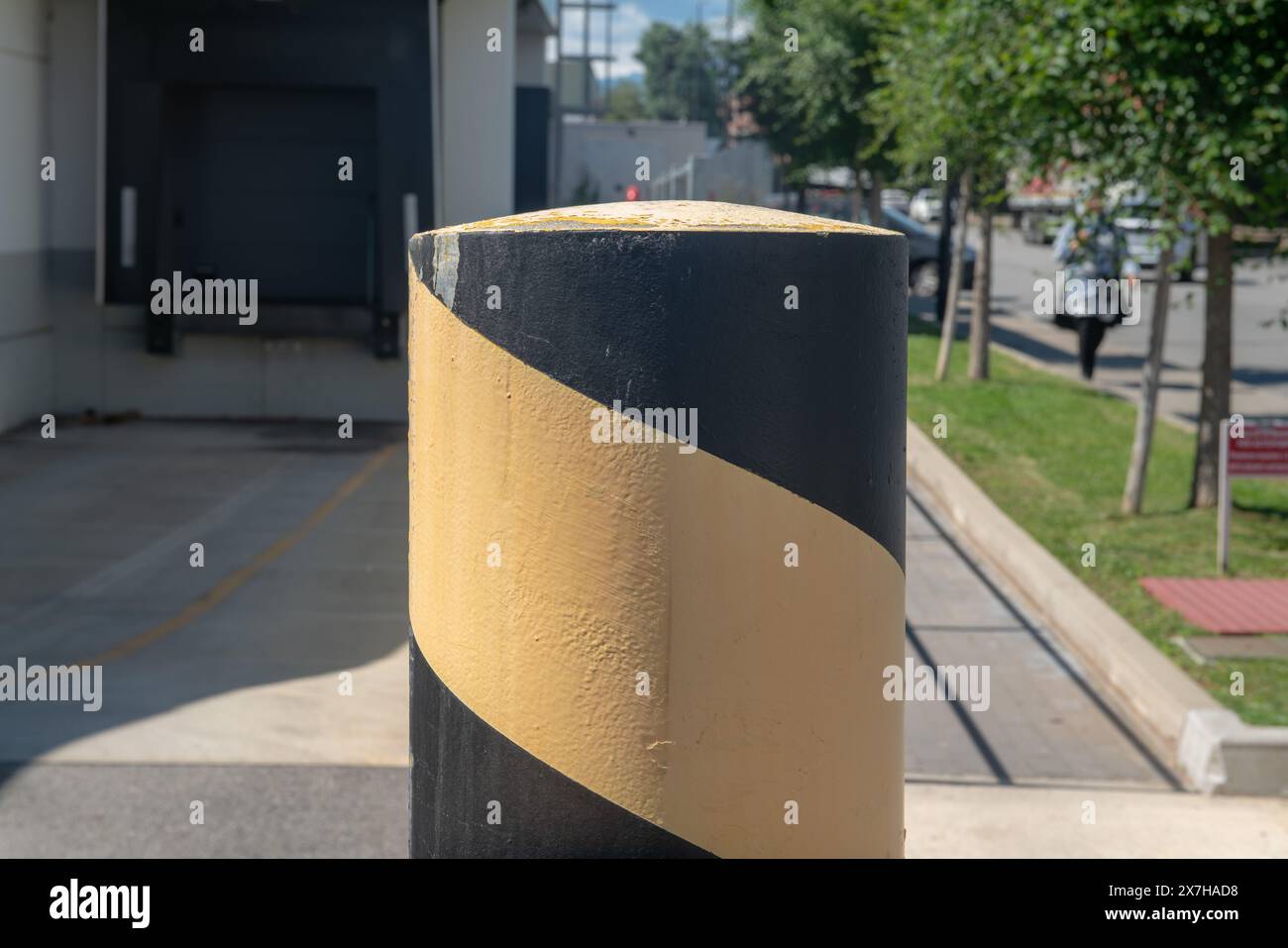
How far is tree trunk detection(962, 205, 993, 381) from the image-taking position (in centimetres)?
1880

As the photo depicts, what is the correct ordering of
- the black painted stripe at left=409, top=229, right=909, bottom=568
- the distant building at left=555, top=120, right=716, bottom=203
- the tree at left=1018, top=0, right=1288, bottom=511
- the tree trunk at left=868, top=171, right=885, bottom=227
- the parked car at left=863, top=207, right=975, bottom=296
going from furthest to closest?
the distant building at left=555, top=120, right=716, bottom=203
the parked car at left=863, top=207, right=975, bottom=296
the tree trunk at left=868, top=171, right=885, bottom=227
the tree at left=1018, top=0, right=1288, bottom=511
the black painted stripe at left=409, top=229, right=909, bottom=568

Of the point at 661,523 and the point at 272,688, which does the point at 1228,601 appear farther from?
the point at 661,523

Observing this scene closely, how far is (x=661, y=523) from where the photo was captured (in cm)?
162

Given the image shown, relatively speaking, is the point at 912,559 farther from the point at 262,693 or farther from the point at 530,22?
the point at 530,22

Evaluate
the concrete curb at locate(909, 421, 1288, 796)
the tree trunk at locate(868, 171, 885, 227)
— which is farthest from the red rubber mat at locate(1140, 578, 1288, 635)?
the tree trunk at locate(868, 171, 885, 227)

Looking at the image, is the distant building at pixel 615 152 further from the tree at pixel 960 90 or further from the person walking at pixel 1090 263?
the tree at pixel 960 90

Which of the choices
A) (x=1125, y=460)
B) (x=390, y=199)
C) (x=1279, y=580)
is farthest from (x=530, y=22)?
(x=1279, y=580)

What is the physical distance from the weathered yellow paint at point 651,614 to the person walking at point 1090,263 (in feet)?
29.9

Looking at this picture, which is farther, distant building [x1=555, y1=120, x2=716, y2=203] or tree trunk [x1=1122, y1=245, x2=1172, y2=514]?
distant building [x1=555, y1=120, x2=716, y2=203]

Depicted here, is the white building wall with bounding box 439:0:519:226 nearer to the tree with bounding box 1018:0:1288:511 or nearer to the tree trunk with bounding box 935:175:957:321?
the tree with bounding box 1018:0:1288:511

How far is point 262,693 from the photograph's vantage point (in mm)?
7199

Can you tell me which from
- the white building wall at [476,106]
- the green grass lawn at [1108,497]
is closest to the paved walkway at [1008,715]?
the green grass lawn at [1108,497]
